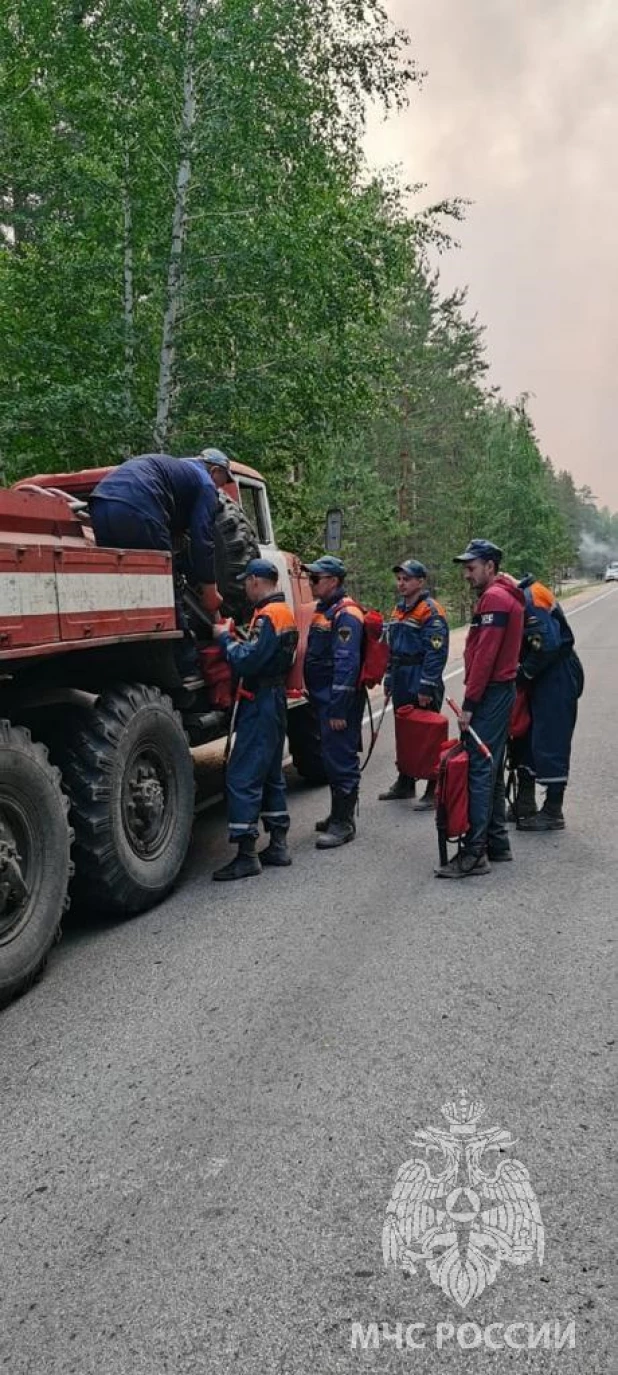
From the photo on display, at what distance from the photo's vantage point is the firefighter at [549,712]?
6148 millimetres

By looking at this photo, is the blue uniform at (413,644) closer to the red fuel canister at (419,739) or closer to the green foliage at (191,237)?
the red fuel canister at (419,739)

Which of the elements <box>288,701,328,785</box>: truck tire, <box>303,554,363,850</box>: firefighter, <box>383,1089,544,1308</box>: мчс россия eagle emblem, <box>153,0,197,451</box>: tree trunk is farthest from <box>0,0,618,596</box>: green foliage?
<box>383,1089,544,1308</box>: мчс россия eagle emblem

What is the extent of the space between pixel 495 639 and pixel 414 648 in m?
1.85

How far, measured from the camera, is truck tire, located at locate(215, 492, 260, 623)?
577cm

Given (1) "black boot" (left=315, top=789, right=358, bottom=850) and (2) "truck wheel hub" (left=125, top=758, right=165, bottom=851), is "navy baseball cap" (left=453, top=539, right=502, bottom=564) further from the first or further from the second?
(2) "truck wheel hub" (left=125, top=758, right=165, bottom=851)

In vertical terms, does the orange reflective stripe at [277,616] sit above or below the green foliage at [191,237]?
below

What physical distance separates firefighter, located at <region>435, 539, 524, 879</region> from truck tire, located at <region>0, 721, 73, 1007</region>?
2.24 metres

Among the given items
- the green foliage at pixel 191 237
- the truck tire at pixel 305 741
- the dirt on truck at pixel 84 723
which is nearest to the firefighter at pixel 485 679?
the dirt on truck at pixel 84 723

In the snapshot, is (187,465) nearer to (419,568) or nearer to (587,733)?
(419,568)

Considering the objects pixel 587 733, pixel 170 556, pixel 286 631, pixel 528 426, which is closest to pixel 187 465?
pixel 170 556

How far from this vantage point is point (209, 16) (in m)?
11.4

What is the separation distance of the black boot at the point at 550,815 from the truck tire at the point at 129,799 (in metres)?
2.38

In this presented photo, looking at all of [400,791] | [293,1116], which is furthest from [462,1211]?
[400,791]

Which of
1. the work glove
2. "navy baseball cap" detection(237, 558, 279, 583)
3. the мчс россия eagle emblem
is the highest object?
"navy baseball cap" detection(237, 558, 279, 583)
